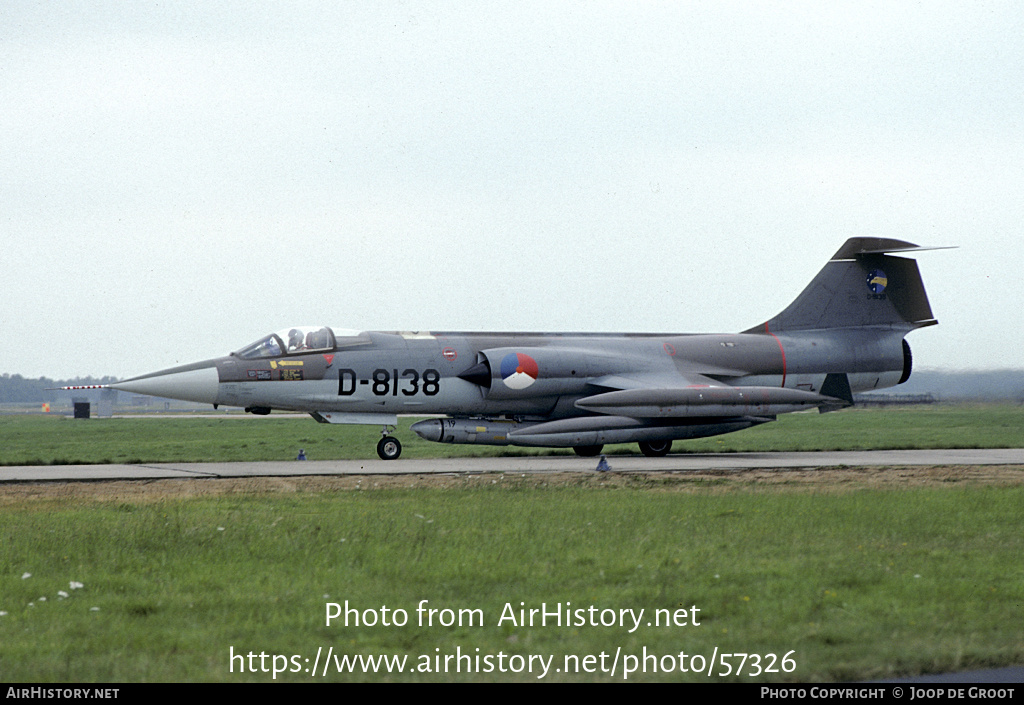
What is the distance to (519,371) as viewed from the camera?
941 inches

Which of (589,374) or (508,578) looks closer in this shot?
(508,578)

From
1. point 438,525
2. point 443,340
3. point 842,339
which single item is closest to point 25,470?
point 443,340

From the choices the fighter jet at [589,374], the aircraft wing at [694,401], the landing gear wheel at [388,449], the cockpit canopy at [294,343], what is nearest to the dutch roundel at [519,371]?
the fighter jet at [589,374]

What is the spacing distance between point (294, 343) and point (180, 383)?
2.54m

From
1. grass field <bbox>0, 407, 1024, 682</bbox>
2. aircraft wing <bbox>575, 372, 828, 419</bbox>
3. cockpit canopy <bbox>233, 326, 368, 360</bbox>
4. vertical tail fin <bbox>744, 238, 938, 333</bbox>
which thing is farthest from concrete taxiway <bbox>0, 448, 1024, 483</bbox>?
vertical tail fin <bbox>744, 238, 938, 333</bbox>

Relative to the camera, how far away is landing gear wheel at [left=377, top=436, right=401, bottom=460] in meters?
22.3

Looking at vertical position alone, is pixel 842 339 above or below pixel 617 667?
above

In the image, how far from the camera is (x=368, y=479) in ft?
55.7

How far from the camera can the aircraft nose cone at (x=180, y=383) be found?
21625 mm

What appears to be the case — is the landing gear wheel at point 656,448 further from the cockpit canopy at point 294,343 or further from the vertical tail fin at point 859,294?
the cockpit canopy at point 294,343

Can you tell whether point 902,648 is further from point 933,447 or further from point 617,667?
point 933,447

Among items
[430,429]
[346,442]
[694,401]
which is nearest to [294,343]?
[430,429]

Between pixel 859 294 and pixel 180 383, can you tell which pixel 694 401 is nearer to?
pixel 859 294
